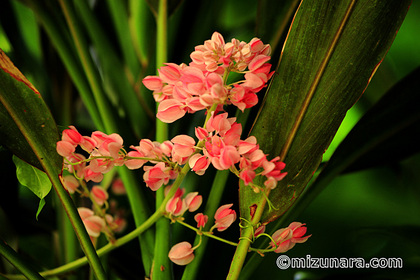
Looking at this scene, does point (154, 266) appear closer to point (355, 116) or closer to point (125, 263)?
point (125, 263)

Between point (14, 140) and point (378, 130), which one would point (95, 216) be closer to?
point (14, 140)

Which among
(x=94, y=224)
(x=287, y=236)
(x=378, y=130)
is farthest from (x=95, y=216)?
(x=378, y=130)

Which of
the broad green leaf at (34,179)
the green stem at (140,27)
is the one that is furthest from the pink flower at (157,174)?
the green stem at (140,27)

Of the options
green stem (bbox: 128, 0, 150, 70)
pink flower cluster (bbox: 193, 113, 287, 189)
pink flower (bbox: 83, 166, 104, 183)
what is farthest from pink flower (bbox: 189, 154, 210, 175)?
green stem (bbox: 128, 0, 150, 70)

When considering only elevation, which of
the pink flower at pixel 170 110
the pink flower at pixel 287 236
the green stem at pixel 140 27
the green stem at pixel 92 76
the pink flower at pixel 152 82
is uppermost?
the green stem at pixel 140 27

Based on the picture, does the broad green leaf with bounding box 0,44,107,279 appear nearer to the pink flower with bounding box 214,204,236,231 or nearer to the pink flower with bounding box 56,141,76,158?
the pink flower with bounding box 56,141,76,158

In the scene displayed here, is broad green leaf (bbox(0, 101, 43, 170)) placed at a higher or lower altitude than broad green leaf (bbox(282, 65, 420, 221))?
lower

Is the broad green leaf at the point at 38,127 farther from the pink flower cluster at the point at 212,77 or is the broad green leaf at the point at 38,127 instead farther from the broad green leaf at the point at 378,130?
the broad green leaf at the point at 378,130
